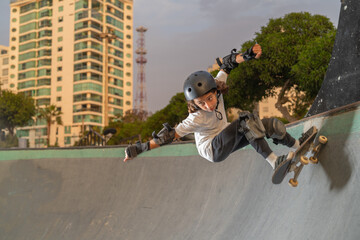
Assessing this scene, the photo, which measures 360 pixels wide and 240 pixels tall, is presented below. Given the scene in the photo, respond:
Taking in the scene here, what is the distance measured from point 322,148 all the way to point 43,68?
7944 cm

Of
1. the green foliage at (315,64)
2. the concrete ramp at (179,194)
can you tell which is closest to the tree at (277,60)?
the green foliage at (315,64)

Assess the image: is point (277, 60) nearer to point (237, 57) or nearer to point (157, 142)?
point (237, 57)

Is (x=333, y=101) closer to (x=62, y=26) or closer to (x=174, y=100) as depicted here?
(x=174, y=100)

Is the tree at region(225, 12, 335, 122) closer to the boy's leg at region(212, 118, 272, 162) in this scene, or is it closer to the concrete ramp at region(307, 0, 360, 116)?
the concrete ramp at region(307, 0, 360, 116)

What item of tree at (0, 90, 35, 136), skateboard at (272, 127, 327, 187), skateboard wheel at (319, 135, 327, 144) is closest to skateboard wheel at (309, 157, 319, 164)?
skateboard at (272, 127, 327, 187)

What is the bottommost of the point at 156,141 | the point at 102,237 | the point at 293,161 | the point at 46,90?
the point at 102,237

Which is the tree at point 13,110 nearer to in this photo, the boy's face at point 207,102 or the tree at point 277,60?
the tree at point 277,60

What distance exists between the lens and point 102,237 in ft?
16.4

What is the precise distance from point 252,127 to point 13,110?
42.6 meters

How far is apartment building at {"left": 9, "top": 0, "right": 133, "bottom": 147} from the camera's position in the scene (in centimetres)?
7038

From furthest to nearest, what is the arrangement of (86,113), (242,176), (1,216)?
1. (86,113)
2. (1,216)
3. (242,176)

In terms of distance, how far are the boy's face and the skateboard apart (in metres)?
0.85

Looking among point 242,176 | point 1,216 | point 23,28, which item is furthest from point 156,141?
point 23,28

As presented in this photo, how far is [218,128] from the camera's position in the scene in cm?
346
